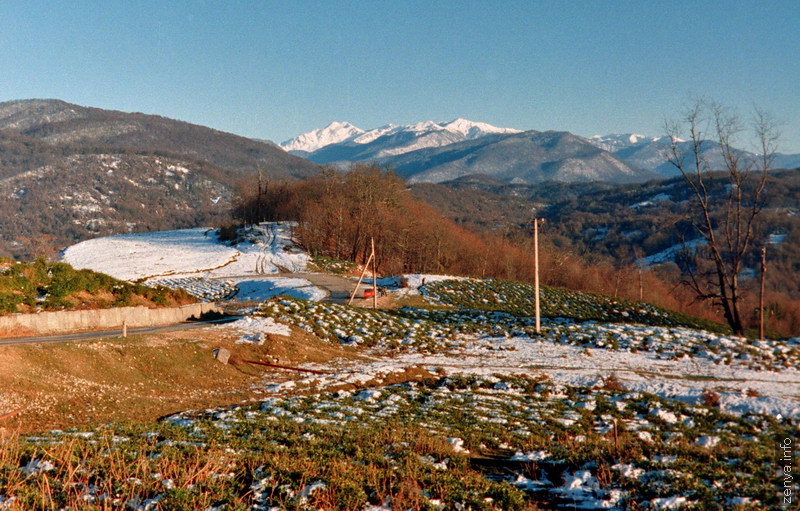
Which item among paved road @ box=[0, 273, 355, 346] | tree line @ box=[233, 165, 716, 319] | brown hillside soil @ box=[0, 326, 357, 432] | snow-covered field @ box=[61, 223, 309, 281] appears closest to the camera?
brown hillside soil @ box=[0, 326, 357, 432]

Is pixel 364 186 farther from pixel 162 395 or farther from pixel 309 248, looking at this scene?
pixel 162 395

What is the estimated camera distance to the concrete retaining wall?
2547 cm

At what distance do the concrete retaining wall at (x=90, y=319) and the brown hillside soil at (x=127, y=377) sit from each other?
17.8 feet

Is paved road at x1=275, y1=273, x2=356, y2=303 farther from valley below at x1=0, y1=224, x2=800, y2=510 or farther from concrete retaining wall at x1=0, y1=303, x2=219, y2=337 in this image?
concrete retaining wall at x1=0, y1=303, x2=219, y2=337

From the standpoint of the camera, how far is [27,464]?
32.2ft

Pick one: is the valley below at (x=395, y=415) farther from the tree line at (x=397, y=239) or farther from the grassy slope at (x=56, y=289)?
the tree line at (x=397, y=239)

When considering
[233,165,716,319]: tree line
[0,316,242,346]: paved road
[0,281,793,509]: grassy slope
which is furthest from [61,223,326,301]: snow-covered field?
[0,281,793,509]: grassy slope

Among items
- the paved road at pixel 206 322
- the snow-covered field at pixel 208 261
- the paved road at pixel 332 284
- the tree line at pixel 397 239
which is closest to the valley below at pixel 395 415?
the paved road at pixel 206 322

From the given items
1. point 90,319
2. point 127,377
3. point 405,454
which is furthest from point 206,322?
point 405,454

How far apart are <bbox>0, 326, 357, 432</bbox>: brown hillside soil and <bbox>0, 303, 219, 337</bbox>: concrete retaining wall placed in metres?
5.44

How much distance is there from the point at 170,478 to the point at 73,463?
7.10 feet

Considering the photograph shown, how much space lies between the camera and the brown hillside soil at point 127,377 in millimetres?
15961

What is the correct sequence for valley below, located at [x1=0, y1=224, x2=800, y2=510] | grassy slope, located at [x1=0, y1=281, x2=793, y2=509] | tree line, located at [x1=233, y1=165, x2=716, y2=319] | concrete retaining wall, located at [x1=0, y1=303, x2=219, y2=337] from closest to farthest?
grassy slope, located at [x1=0, y1=281, x2=793, y2=509] → valley below, located at [x1=0, y1=224, x2=800, y2=510] → concrete retaining wall, located at [x1=0, y1=303, x2=219, y2=337] → tree line, located at [x1=233, y1=165, x2=716, y2=319]

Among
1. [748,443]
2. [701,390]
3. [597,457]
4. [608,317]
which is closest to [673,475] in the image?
[597,457]
